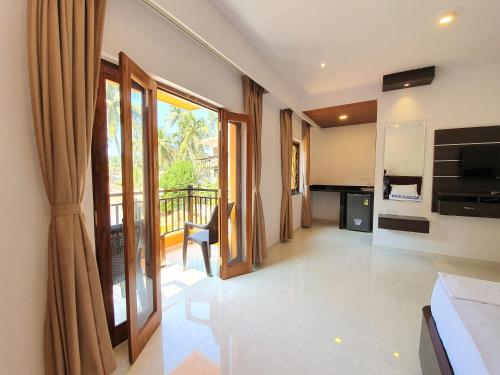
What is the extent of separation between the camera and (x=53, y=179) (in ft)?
3.71

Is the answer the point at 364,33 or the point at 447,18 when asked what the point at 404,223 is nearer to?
the point at 447,18

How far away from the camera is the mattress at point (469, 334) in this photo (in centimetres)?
87

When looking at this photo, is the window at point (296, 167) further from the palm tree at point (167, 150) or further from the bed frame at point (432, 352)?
the bed frame at point (432, 352)

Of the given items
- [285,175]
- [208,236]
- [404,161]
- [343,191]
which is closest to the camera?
[208,236]

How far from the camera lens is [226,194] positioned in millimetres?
2764

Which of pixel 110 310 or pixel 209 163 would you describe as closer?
pixel 110 310

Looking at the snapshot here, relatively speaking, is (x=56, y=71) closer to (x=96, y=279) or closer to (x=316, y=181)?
(x=96, y=279)

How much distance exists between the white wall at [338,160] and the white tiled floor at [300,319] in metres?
2.64

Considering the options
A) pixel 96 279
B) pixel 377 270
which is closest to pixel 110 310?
pixel 96 279

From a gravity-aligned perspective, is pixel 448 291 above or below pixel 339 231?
above

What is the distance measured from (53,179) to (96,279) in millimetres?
614

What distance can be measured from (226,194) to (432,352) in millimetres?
2216

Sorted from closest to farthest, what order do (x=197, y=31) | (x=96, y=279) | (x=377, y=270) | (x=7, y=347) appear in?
(x=7, y=347) < (x=96, y=279) < (x=197, y=31) < (x=377, y=270)

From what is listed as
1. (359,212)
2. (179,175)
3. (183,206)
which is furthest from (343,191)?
(179,175)
